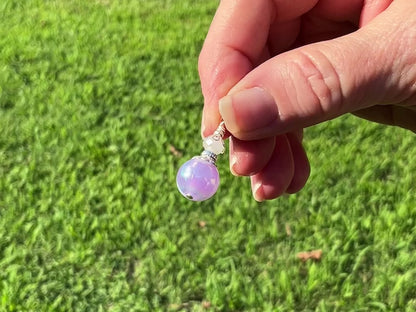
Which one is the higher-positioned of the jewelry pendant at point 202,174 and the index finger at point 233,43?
the index finger at point 233,43

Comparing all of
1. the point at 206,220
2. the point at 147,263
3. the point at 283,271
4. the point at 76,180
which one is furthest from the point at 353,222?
the point at 76,180

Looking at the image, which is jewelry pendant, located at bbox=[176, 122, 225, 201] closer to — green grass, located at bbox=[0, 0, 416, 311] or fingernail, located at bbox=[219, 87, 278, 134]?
fingernail, located at bbox=[219, 87, 278, 134]

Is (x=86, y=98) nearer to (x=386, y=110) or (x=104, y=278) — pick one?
(x=104, y=278)

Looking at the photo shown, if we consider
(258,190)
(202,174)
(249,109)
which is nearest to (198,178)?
(202,174)

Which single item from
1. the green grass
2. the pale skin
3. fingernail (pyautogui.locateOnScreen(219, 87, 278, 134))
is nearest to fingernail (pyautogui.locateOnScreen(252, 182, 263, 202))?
the pale skin

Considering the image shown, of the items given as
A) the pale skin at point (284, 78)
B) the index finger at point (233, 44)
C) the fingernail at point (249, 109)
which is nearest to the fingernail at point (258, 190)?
the pale skin at point (284, 78)

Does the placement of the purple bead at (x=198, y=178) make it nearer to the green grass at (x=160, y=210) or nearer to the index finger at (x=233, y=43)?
the index finger at (x=233, y=43)
